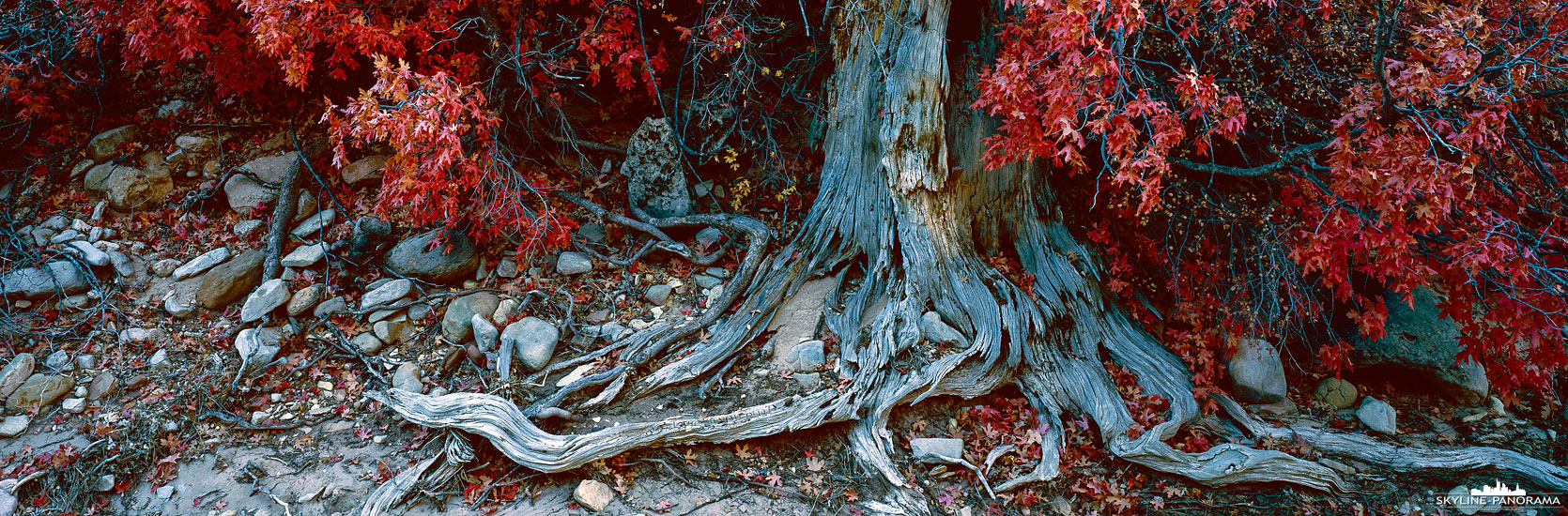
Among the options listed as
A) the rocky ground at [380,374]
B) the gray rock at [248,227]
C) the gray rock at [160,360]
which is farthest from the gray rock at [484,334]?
the gray rock at [248,227]

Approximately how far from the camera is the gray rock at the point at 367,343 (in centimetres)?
589

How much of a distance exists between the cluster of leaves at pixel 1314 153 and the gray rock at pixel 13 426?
684cm

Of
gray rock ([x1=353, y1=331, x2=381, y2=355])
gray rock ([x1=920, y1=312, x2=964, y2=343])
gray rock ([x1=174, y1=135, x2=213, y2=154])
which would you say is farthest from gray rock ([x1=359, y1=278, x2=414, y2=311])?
gray rock ([x1=920, y1=312, x2=964, y2=343])

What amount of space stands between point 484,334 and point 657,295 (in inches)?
55.4

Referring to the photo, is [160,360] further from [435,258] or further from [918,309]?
[918,309]

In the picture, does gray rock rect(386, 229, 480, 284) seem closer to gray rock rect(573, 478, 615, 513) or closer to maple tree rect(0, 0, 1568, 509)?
maple tree rect(0, 0, 1568, 509)

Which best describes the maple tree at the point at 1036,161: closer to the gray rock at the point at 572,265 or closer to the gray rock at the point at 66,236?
the gray rock at the point at 572,265

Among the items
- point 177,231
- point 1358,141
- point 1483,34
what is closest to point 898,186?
point 1358,141

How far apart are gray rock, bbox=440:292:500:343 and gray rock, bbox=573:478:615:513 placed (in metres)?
1.99

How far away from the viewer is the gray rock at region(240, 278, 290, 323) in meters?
6.00

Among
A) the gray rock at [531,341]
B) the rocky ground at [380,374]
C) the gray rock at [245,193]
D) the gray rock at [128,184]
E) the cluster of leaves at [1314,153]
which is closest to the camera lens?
the cluster of leaves at [1314,153]

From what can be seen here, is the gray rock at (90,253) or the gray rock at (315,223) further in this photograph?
the gray rock at (315,223)

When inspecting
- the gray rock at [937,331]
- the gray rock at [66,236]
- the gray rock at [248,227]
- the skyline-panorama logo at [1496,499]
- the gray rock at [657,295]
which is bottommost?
the skyline-panorama logo at [1496,499]

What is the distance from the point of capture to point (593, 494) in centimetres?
457
